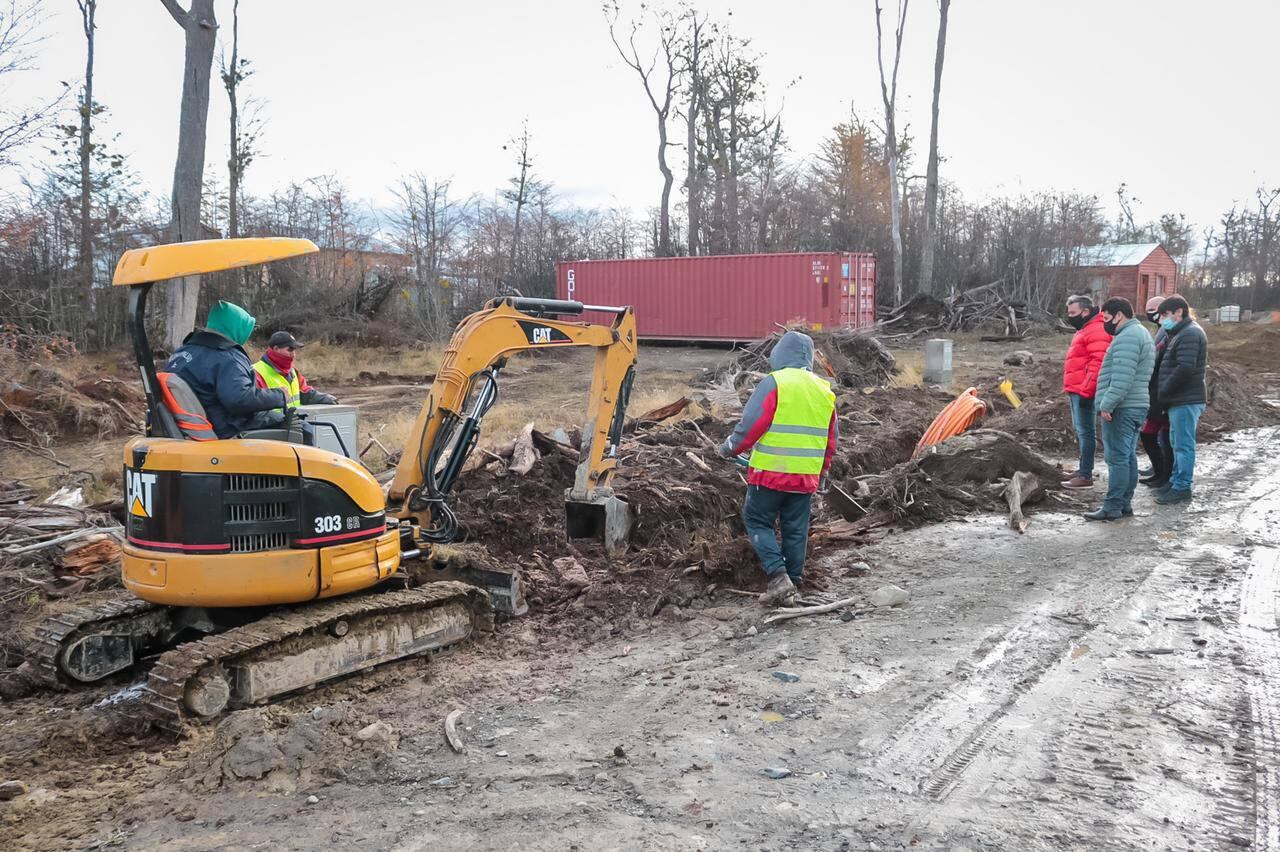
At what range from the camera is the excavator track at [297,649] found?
4500 mm

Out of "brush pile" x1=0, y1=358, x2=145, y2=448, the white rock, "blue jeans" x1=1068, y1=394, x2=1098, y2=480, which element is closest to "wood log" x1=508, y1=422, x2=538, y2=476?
the white rock

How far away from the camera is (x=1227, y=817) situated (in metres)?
3.50

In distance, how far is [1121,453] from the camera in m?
8.09

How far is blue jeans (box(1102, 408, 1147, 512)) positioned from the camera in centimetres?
809

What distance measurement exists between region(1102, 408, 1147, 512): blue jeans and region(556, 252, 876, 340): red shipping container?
16677mm

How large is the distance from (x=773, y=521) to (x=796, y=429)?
2.30 feet

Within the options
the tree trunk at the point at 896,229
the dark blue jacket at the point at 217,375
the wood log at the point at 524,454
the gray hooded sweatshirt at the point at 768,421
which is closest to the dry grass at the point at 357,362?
the wood log at the point at 524,454

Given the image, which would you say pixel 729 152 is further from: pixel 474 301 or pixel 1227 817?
pixel 1227 817

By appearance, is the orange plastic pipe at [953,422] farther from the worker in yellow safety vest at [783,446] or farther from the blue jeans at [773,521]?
the worker in yellow safety vest at [783,446]

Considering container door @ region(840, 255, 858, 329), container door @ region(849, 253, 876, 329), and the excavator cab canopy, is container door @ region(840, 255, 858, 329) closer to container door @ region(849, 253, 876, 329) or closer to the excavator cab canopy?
container door @ region(849, 253, 876, 329)

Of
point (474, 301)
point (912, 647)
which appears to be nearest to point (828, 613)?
point (912, 647)

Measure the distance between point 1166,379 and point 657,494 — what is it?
4859 millimetres

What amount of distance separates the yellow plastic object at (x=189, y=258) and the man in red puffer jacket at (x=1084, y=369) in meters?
7.10

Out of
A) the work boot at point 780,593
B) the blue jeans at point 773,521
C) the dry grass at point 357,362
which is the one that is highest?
the dry grass at point 357,362
